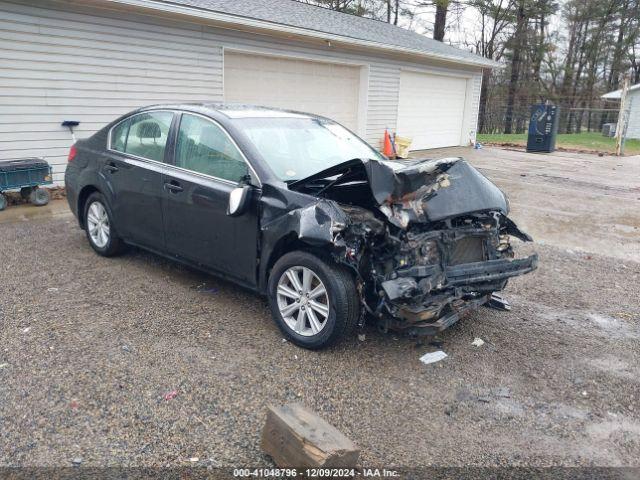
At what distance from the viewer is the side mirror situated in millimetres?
3896

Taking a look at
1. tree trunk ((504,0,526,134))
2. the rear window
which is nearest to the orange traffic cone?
the rear window

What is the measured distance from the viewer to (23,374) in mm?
3348

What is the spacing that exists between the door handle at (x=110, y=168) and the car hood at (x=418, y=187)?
7.22 ft

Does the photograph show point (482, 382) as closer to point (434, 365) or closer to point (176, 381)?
point (434, 365)

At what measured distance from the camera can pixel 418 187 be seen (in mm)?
3676

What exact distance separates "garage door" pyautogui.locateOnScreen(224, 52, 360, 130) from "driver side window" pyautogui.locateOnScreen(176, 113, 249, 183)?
22.2 ft

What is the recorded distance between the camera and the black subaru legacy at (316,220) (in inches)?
139

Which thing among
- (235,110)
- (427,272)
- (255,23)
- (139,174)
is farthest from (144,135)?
(255,23)

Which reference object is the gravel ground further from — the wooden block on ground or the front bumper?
the front bumper

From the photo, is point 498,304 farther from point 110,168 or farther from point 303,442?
point 110,168

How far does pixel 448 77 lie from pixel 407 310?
52.6 feet

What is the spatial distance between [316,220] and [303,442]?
152 cm

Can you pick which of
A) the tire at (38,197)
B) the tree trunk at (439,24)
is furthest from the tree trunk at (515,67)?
the tire at (38,197)

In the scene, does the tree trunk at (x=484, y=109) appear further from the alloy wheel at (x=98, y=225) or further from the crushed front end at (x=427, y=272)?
the crushed front end at (x=427, y=272)
